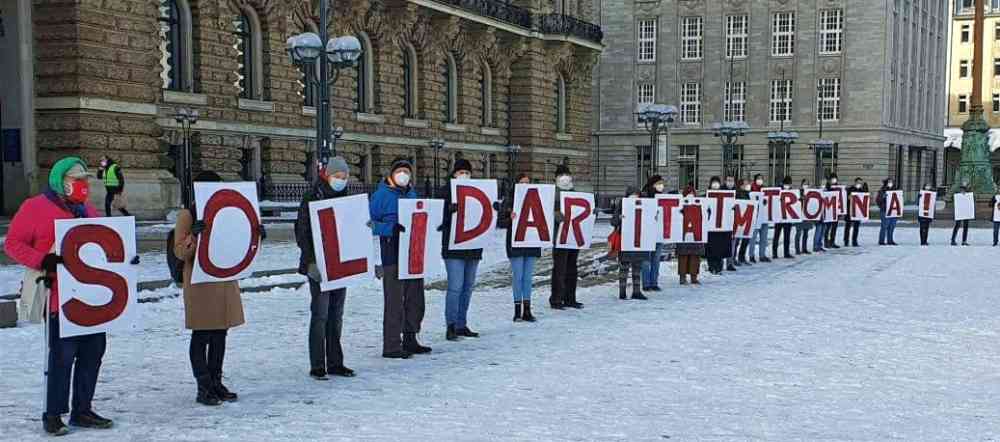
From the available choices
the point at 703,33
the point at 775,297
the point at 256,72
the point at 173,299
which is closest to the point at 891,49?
the point at 703,33

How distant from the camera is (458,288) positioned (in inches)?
399

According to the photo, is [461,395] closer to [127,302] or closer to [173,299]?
[127,302]

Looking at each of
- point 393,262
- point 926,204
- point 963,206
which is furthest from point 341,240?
point 963,206

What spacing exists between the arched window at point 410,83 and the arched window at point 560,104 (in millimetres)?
13268

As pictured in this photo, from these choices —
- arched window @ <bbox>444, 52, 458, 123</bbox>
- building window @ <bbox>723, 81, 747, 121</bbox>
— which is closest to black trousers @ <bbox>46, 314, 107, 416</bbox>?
arched window @ <bbox>444, 52, 458, 123</bbox>

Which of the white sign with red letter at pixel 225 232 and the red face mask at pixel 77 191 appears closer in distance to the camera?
the red face mask at pixel 77 191

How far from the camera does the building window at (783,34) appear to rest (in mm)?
63781

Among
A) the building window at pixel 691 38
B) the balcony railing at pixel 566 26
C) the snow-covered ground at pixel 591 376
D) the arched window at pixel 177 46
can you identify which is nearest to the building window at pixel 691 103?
the building window at pixel 691 38

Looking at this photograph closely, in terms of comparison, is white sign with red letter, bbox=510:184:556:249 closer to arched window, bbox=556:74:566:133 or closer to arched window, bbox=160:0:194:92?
arched window, bbox=160:0:194:92

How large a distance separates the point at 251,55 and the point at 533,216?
79.1 feet

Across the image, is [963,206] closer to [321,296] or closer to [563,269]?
[563,269]

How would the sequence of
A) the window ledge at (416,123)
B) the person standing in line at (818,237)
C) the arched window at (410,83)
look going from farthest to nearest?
1. the arched window at (410,83)
2. the window ledge at (416,123)
3. the person standing in line at (818,237)

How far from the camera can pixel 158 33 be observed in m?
27.5

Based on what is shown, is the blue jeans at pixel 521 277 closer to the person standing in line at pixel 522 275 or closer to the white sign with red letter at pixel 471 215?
the person standing in line at pixel 522 275
